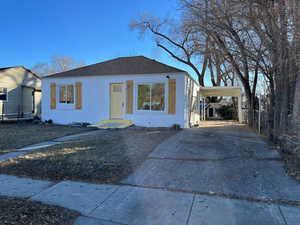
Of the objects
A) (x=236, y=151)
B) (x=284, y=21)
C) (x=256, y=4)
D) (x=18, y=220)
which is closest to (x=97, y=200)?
(x=18, y=220)

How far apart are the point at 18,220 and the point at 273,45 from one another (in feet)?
25.0

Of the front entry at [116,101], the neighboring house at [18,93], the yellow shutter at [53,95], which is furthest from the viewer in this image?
the neighboring house at [18,93]

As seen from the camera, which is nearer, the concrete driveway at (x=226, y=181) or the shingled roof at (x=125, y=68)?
the concrete driveway at (x=226, y=181)

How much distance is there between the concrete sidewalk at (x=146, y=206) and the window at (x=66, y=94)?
9.38 meters

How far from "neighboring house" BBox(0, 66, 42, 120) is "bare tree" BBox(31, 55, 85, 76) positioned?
20.2 meters

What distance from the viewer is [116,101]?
11.6 meters

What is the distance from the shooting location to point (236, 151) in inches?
224

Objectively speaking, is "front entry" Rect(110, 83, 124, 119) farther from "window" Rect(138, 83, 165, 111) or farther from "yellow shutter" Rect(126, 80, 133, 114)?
"window" Rect(138, 83, 165, 111)

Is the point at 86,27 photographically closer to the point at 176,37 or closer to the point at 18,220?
the point at 176,37

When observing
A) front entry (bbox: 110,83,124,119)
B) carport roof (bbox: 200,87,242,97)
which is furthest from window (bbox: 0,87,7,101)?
carport roof (bbox: 200,87,242,97)

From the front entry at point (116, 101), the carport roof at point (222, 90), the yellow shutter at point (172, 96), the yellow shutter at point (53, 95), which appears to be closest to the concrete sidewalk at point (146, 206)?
the yellow shutter at point (172, 96)

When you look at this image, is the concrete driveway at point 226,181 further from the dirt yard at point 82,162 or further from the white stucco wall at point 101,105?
the white stucco wall at point 101,105

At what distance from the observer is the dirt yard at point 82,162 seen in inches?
158

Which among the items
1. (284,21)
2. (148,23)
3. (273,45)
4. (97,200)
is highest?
(148,23)
